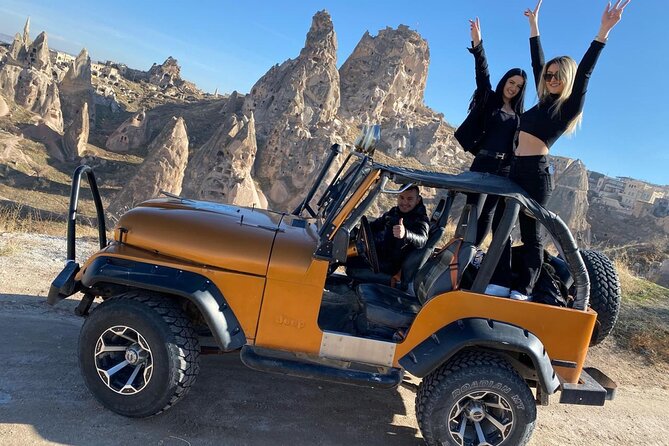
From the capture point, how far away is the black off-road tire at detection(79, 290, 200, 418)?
3389mm

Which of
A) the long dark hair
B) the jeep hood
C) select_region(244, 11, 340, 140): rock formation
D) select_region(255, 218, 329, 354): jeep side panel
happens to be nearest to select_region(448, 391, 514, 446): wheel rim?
select_region(255, 218, 329, 354): jeep side panel

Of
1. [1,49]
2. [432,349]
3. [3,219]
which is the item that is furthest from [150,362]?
[1,49]

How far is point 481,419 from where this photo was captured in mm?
3490

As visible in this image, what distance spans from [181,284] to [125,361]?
683 millimetres

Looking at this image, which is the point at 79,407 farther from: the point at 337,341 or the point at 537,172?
the point at 537,172

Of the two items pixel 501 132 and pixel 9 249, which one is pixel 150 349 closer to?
pixel 501 132

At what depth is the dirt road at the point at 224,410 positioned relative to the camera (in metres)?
3.32

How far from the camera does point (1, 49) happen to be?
58.4 metres

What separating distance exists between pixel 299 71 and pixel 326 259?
48128 mm

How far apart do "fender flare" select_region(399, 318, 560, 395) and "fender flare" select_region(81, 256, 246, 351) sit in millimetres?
1206

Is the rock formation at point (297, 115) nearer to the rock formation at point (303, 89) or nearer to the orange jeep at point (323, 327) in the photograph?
the rock formation at point (303, 89)

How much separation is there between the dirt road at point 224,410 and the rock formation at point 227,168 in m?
29.4

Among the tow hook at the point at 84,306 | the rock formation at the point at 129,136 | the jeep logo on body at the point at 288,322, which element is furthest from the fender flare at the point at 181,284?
the rock formation at the point at 129,136

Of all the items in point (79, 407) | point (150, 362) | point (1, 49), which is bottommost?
point (79, 407)
